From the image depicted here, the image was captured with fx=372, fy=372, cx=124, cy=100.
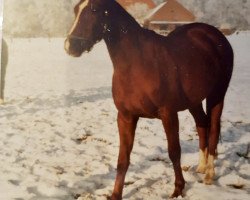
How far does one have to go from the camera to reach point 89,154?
2.28 metres

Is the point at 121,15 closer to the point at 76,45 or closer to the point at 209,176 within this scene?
the point at 76,45

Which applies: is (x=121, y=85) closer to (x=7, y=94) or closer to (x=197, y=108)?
(x=197, y=108)

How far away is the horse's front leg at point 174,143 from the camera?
6.25ft

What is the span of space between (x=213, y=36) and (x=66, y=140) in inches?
44.5

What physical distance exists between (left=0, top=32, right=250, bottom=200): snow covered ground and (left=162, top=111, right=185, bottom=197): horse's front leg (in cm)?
7

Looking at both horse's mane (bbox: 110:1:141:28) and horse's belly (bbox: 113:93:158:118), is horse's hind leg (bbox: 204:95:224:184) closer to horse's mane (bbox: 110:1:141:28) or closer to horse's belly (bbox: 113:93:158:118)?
horse's belly (bbox: 113:93:158:118)

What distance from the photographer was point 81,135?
228cm

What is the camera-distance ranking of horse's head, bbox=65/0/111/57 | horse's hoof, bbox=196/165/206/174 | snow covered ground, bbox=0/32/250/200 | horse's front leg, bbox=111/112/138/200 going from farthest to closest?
horse's hoof, bbox=196/165/206/174, snow covered ground, bbox=0/32/250/200, horse's front leg, bbox=111/112/138/200, horse's head, bbox=65/0/111/57

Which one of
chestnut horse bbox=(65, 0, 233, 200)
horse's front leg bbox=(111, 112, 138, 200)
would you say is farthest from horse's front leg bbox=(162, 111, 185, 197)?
horse's front leg bbox=(111, 112, 138, 200)

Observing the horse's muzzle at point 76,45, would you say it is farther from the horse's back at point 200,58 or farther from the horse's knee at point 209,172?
the horse's knee at point 209,172

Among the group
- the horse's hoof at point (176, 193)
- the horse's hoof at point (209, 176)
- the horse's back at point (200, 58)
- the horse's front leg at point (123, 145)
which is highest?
the horse's back at point (200, 58)

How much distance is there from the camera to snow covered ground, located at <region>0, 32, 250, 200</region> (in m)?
2.11

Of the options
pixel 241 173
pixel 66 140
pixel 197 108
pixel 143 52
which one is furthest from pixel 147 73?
pixel 241 173

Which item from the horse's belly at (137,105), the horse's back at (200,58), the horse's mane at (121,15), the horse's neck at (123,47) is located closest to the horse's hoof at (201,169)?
the horse's back at (200,58)
